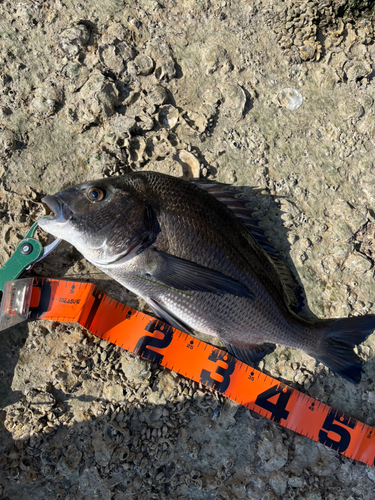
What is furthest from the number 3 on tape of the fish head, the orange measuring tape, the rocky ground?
the fish head

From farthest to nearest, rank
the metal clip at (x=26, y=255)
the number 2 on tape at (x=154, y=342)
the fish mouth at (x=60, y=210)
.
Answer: the number 2 on tape at (x=154, y=342) → the metal clip at (x=26, y=255) → the fish mouth at (x=60, y=210)

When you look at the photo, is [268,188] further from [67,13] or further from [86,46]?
[67,13]

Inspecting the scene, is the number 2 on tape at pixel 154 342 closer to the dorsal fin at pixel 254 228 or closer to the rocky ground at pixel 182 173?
the rocky ground at pixel 182 173

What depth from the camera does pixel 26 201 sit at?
2.53 metres

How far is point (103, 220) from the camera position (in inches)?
82.5

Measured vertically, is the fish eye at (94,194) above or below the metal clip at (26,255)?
above

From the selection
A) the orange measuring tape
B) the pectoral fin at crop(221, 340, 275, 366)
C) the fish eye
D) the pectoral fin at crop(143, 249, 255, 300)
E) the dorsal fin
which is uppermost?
the dorsal fin

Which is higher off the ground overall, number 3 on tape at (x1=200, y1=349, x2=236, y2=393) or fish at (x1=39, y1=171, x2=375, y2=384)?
fish at (x1=39, y1=171, x2=375, y2=384)

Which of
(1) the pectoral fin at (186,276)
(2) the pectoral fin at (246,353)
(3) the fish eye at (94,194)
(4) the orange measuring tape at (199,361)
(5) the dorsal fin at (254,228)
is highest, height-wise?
(5) the dorsal fin at (254,228)

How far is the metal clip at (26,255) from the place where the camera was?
2395 millimetres

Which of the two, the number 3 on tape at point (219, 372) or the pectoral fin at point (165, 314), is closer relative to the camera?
the pectoral fin at point (165, 314)

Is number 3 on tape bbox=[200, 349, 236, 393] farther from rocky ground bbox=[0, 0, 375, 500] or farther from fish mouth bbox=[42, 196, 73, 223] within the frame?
fish mouth bbox=[42, 196, 73, 223]

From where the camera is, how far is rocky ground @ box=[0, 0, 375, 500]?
96.6 inches

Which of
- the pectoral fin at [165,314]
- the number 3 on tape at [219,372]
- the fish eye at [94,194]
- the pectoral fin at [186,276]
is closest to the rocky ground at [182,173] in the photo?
the number 3 on tape at [219,372]
